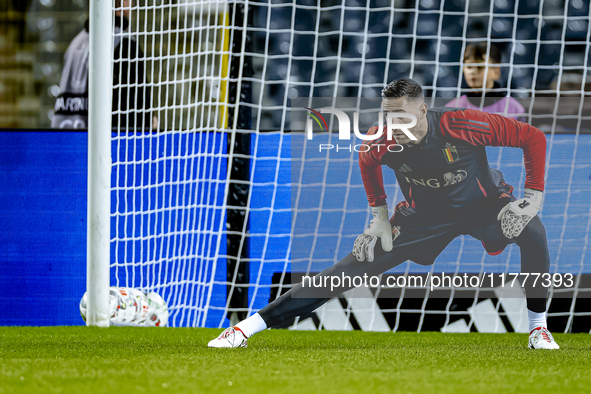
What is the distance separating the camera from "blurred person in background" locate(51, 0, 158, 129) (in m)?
3.88

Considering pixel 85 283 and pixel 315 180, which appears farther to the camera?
pixel 85 283

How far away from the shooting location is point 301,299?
2926mm

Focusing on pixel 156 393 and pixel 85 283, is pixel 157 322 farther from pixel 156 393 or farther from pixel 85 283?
pixel 156 393

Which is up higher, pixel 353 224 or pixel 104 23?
pixel 104 23

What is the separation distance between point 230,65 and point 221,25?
0.31 metres

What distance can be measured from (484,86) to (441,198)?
1.08 m

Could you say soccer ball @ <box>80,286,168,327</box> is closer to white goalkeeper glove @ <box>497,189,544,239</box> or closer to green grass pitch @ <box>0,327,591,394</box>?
green grass pitch @ <box>0,327,591,394</box>

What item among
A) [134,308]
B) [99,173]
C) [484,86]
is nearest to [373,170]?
[484,86]

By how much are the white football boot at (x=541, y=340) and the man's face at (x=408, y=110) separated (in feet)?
3.21

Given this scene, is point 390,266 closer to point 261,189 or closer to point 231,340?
point 231,340

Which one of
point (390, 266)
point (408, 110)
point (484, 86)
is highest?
point (484, 86)

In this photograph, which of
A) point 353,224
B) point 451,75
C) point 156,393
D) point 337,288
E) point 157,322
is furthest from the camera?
point 451,75

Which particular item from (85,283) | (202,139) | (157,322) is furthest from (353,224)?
(85,283)

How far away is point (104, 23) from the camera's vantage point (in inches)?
140
